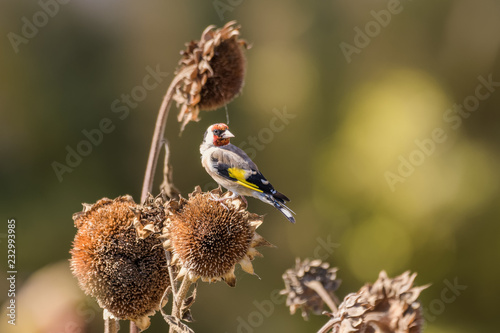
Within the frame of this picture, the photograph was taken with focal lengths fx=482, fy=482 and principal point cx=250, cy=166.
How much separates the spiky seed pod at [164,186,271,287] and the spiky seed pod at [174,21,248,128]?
14 centimetres

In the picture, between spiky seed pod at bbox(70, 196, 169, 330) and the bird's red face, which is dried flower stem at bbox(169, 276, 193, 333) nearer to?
spiky seed pod at bbox(70, 196, 169, 330)

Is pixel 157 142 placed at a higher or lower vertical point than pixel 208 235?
higher

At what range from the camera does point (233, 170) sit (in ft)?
1.83

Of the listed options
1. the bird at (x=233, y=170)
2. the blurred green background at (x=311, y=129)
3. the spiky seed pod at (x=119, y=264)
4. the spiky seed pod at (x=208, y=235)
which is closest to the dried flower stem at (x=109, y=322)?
the spiky seed pod at (x=119, y=264)

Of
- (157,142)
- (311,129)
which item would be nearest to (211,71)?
(157,142)

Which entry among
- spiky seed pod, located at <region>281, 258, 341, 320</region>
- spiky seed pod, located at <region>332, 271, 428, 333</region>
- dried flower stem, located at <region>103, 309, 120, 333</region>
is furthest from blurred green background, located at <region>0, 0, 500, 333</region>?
spiky seed pod, located at <region>332, 271, 428, 333</region>

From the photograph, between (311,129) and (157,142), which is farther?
(311,129)

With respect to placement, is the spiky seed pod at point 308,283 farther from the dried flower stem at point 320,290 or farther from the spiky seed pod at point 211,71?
the spiky seed pod at point 211,71

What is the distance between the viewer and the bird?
0.55m

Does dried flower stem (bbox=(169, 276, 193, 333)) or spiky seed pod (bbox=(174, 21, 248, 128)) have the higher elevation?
spiky seed pod (bbox=(174, 21, 248, 128))

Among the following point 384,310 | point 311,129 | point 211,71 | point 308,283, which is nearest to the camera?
point 384,310

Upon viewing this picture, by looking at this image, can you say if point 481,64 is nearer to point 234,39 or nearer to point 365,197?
point 365,197

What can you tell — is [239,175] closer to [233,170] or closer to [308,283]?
[233,170]

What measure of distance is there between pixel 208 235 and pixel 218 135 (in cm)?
12
